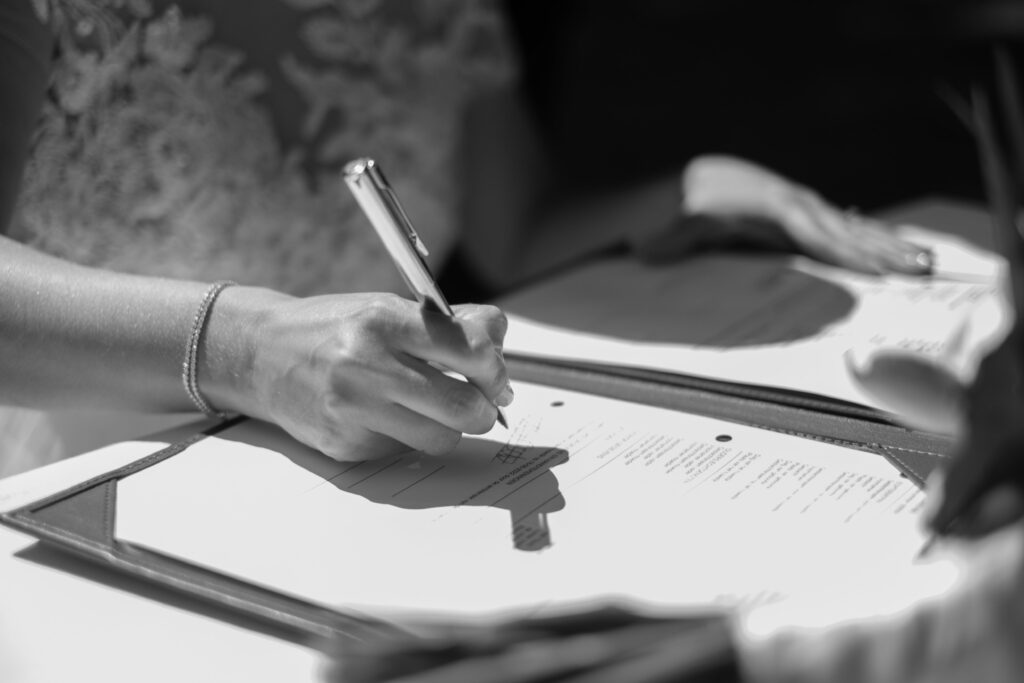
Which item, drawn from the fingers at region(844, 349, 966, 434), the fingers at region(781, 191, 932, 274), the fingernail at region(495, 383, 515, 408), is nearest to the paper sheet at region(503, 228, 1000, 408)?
the fingers at region(781, 191, 932, 274)

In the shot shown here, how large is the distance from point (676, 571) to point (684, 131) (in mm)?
2900

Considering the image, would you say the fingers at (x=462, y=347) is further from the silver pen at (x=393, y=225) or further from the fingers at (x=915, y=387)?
the fingers at (x=915, y=387)

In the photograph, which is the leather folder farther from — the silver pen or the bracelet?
the silver pen

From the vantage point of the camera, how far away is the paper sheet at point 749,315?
0.71m

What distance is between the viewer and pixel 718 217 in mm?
983

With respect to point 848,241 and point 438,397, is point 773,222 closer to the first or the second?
point 848,241

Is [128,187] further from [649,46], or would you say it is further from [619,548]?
[649,46]

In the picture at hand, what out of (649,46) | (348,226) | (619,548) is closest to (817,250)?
(348,226)

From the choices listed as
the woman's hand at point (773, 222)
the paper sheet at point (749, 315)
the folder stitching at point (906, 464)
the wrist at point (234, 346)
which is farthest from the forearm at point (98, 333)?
the woman's hand at point (773, 222)

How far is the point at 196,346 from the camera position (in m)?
0.62

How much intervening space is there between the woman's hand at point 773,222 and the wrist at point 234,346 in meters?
0.47

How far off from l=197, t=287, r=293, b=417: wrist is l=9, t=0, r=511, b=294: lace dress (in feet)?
0.94

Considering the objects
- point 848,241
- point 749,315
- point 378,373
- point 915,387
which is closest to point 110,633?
point 378,373

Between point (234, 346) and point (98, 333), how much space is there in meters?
0.09
